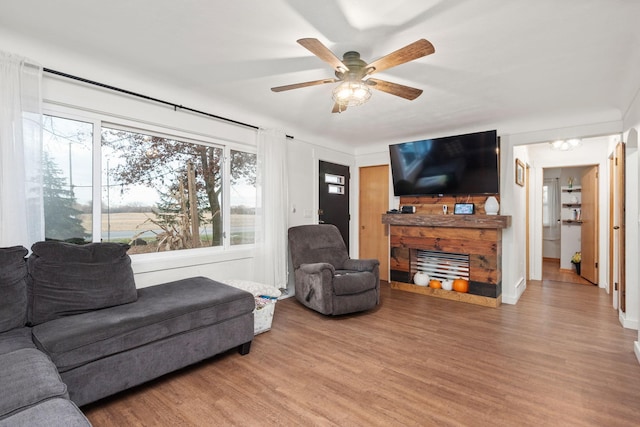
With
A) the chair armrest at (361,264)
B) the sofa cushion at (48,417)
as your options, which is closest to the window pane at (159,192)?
the chair armrest at (361,264)

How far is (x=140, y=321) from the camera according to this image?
195cm

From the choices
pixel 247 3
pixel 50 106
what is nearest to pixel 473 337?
pixel 247 3

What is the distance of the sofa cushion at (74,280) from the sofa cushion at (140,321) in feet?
0.30

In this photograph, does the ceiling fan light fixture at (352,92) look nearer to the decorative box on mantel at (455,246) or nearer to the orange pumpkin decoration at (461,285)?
the decorative box on mantel at (455,246)

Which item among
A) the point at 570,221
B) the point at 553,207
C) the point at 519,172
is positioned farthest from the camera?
the point at 553,207

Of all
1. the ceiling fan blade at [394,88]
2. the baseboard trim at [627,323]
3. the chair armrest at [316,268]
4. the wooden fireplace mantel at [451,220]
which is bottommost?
the baseboard trim at [627,323]

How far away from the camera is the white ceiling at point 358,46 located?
1764 mm

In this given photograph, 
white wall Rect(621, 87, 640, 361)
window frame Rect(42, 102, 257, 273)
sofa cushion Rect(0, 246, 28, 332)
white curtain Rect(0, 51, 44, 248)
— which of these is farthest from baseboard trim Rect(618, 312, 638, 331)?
white curtain Rect(0, 51, 44, 248)

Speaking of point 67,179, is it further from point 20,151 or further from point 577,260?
point 577,260

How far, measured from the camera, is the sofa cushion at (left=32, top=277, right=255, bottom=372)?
5.55 feet

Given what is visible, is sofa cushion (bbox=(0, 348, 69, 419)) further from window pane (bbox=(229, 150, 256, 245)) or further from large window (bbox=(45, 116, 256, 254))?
window pane (bbox=(229, 150, 256, 245))

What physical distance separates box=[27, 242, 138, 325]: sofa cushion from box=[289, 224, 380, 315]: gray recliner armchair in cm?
176

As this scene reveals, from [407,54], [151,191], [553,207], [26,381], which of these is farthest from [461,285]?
[553,207]

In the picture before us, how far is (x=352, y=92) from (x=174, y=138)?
1.95 m
